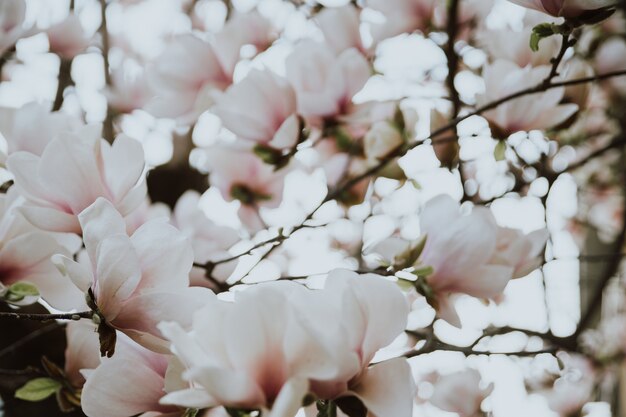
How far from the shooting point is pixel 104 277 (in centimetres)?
36

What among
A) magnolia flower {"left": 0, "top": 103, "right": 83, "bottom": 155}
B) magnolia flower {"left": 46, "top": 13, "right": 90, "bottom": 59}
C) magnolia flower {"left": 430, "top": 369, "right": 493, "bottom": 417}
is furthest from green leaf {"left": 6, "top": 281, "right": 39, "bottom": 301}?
magnolia flower {"left": 46, "top": 13, "right": 90, "bottom": 59}

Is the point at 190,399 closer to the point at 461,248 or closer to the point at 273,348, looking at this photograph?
the point at 273,348

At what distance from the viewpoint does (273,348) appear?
0.30m

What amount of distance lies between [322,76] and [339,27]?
130 mm

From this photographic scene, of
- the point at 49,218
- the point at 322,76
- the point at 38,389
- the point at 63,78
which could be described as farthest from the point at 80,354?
the point at 63,78

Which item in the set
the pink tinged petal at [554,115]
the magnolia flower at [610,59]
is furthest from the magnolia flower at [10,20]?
the magnolia flower at [610,59]

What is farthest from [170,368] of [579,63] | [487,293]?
[579,63]

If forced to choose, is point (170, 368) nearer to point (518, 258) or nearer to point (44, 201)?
point (44, 201)

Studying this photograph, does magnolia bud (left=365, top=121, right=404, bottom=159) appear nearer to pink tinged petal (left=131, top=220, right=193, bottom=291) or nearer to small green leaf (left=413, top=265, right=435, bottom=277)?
small green leaf (left=413, top=265, right=435, bottom=277)

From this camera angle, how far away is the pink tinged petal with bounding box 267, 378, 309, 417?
0.28 meters

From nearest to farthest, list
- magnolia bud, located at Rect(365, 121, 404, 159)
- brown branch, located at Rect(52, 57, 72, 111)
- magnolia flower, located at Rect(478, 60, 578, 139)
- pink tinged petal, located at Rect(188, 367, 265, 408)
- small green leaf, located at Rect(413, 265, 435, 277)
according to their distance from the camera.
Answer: pink tinged petal, located at Rect(188, 367, 265, 408) < small green leaf, located at Rect(413, 265, 435, 277) < magnolia flower, located at Rect(478, 60, 578, 139) < magnolia bud, located at Rect(365, 121, 404, 159) < brown branch, located at Rect(52, 57, 72, 111)

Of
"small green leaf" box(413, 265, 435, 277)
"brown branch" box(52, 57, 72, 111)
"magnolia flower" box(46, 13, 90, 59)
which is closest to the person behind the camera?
"small green leaf" box(413, 265, 435, 277)

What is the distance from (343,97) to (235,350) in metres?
0.47

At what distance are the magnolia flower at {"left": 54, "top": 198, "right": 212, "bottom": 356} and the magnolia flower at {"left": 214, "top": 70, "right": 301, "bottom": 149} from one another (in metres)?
0.29
